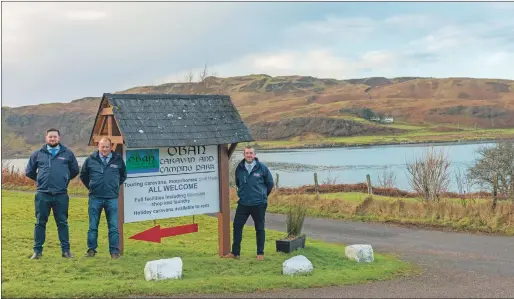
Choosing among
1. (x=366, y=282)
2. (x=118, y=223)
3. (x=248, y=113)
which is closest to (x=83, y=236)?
(x=118, y=223)

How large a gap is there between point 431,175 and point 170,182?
11653mm

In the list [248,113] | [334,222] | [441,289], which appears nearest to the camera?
[441,289]

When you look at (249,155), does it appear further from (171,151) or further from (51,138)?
(51,138)

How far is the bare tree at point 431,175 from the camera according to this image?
61.2ft

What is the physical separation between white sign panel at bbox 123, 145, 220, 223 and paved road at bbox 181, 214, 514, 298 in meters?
2.80

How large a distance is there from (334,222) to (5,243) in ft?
31.5

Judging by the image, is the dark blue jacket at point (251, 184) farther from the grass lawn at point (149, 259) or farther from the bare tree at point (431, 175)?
the bare tree at point (431, 175)

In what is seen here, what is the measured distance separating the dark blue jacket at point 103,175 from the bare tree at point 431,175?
40.3 ft

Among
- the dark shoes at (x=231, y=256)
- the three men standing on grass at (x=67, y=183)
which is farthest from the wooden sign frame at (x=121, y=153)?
the three men standing on grass at (x=67, y=183)

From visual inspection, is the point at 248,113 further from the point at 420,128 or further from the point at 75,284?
the point at 75,284

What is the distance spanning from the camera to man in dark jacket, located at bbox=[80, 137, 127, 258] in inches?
342

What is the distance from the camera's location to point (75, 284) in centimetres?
710

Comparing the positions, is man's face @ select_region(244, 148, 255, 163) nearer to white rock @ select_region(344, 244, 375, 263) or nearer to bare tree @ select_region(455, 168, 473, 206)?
white rock @ select_region(344, 244, 375, 263)

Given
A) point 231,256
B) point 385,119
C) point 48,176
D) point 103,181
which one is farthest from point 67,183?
point 385,119
